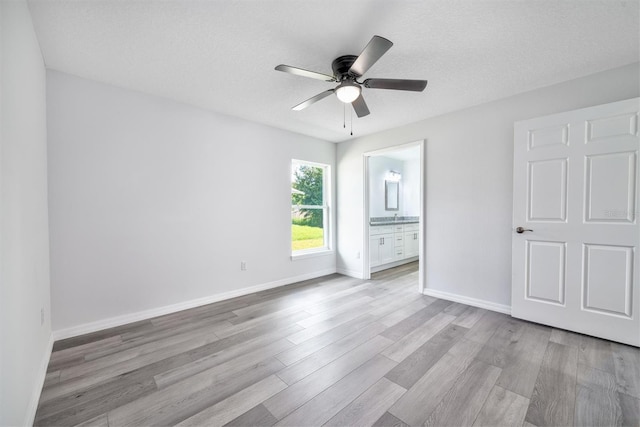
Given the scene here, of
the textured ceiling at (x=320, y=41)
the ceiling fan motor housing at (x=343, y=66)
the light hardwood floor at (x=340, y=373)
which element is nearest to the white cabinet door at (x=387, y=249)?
the light hardwood floor at (x=340, y=373)

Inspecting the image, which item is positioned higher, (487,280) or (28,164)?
(28,164)

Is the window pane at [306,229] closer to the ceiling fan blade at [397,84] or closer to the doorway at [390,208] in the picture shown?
the doorway at [390,208]

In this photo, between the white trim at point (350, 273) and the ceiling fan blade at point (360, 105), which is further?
the white trim at point (350, 273)

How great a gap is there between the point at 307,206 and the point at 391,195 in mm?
2392

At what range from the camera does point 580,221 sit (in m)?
2.49

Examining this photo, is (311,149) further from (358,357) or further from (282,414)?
(282,414)

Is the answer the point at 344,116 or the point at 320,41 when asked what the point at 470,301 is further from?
the point at 320,41

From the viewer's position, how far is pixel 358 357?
2.14m

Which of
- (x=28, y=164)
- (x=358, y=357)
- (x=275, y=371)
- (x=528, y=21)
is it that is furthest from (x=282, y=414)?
(x=528, y=21)

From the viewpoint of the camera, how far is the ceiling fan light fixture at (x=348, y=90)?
6.99 feet

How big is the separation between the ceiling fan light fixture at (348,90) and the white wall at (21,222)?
1.93 metres

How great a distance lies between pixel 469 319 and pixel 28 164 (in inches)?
157

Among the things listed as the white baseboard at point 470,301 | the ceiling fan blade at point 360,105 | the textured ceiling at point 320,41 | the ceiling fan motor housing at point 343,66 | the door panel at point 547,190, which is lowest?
the white baseboard at point 470,301

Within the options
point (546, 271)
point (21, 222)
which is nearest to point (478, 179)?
point (546, 271)
